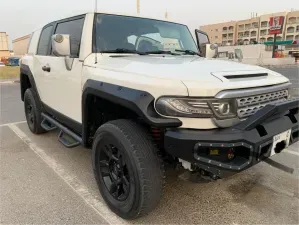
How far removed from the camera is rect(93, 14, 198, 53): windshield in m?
3.20

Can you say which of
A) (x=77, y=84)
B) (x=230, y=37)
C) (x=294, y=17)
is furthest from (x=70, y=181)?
(x=230, y=37)

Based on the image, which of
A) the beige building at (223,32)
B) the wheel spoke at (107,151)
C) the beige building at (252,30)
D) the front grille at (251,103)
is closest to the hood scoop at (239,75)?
the front grille at (251,103)

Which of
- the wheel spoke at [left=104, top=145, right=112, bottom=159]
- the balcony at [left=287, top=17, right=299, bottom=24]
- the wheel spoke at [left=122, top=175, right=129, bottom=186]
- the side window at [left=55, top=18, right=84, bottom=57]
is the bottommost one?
the wheel spoke at [left=122, top=175, right=129, bottom=186]

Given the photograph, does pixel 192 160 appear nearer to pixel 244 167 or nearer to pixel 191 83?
pixel 244 167

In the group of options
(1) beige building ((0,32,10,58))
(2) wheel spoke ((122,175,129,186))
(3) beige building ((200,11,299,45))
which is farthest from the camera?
(3) beige building ((200,11,299,45))

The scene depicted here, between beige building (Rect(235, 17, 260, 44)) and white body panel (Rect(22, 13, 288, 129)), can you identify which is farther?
beige building (Rect(235, 17, 260, 44))

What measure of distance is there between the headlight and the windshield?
1.34m

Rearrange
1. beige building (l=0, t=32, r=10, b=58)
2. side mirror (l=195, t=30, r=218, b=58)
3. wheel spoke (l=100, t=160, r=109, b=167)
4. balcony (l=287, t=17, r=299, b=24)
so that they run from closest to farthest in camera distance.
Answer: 1. wheel spoke (l=100, t=160, r=109, b=167)
2. side mirror (l=195, t=30, r=218, b=58)
3. beige building (l=0, t=32, r=10, b=58)
4. balcony (l=287, t=17, r=299, b=24)

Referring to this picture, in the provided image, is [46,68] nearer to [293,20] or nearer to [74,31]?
[74,31]

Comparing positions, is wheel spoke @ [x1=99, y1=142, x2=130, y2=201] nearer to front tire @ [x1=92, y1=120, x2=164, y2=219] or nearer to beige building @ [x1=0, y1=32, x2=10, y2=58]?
front tire @ [x1=92, y1=120, x2=164, y2=219]

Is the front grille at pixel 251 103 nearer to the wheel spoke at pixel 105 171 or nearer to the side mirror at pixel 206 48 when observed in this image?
the wheel spoke at pixel 105 171

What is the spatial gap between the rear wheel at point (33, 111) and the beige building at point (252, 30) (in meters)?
90.5

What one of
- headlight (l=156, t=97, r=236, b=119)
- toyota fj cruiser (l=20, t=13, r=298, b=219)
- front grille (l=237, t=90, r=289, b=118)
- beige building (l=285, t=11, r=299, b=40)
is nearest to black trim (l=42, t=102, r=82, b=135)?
toyota fj cruiser (l=20, t=13, r=298, b=219)

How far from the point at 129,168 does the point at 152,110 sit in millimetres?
516
